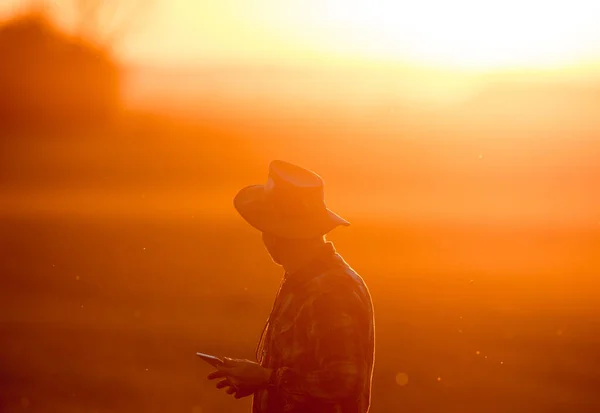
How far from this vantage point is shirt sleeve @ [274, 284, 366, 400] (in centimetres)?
472

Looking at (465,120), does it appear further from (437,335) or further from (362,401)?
(362,401)

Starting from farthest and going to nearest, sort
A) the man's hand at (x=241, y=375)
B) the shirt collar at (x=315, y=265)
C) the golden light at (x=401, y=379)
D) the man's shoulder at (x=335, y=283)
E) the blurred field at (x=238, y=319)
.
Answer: the golden light at (x=401, y=379)
the blurred field at (x=238, y=319)
the shirt collar at (x=315, y=265)
the man's shoulder at (x=335, y=283)
the man's hand at (x=241, y=375)

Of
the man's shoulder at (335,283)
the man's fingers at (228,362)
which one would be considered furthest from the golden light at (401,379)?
the man's fingers at (228,362)

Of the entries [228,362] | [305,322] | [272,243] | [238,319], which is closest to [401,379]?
[238,319]

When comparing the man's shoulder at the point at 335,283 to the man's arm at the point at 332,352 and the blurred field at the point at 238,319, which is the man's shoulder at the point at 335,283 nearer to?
the man's arm at the point at 332,352

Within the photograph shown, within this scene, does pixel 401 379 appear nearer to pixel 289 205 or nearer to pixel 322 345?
pixel 289 205

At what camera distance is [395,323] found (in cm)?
1439

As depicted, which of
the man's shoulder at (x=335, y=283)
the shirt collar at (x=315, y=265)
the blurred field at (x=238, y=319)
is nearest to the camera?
the man's shoulder at (x=335, y=283)

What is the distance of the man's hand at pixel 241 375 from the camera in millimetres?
4707

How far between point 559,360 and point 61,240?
39.1 feet

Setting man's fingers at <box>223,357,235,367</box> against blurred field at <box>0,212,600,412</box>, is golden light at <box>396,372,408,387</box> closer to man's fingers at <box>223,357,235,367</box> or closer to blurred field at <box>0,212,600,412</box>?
blurred field at <box>0,212,600,412</box>

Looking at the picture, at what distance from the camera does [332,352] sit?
15.5ft

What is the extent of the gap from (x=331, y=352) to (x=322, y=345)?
5cm

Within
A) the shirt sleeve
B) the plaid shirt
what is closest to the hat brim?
the plaid shirt
